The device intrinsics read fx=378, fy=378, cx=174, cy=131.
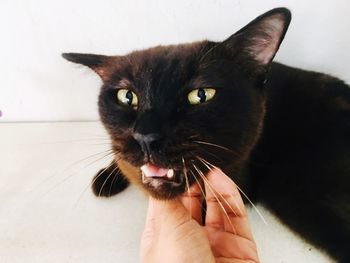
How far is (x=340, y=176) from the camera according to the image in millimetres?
933

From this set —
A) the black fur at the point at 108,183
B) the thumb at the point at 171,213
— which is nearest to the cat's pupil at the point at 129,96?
the thumb at the point at 171,213

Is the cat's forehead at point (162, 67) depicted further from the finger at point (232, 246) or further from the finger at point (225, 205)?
the finger at point (232, 246)

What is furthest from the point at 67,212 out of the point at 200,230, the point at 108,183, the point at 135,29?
the point at 135,29

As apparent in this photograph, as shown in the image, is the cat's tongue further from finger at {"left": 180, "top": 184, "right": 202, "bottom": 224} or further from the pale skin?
finger at {"left": 180, "top": 184, "right": 202, "bottom": 224}

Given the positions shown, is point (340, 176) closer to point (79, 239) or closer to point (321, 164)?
point (321, 164)

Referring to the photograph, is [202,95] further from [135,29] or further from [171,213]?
[135,29]

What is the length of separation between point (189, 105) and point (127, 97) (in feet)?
0.51

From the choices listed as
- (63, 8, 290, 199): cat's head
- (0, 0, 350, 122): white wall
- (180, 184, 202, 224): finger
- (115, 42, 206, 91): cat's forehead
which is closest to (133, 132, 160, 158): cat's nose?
(63, 8, 290, 199): cat's head

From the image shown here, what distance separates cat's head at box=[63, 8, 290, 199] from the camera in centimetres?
69

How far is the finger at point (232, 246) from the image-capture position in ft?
2.74

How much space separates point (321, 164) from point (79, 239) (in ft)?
2.17

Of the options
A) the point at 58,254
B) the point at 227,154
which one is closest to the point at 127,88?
the point at 227,154

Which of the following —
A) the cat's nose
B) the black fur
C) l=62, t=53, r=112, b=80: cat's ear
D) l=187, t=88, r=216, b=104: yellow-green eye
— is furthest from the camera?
the black fur

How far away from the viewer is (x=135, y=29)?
3.93ft
